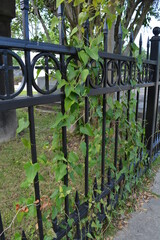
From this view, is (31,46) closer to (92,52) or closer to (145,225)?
(92,52)

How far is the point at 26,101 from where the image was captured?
34.1 inches

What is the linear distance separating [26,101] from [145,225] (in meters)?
1.61

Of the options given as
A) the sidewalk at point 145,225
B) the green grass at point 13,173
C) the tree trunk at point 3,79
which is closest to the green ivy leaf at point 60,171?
the green grass at point 13,173

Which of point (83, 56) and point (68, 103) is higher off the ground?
point (83, 56)

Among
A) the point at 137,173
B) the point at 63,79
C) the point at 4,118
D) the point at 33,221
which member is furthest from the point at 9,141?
the point at 63,79

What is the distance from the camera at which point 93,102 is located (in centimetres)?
134

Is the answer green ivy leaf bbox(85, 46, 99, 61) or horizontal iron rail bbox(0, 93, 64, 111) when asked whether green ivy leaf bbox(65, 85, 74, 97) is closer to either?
horizontal iron rail bbox(0, 93, 64, 111)

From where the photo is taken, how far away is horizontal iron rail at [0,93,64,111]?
79cm

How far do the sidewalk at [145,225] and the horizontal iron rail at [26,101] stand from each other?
1337mm

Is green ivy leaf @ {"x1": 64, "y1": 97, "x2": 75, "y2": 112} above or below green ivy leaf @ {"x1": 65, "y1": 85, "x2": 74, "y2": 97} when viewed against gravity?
below

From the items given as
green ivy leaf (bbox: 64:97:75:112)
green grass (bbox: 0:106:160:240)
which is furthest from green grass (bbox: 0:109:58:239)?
green ivy leaf (bbox: 64:97:75:112)

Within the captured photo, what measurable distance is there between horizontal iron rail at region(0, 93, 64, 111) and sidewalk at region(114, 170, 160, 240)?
134cm

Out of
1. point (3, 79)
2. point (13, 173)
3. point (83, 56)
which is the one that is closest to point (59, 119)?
point (83, 56)

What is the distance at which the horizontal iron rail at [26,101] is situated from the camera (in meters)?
0.79
